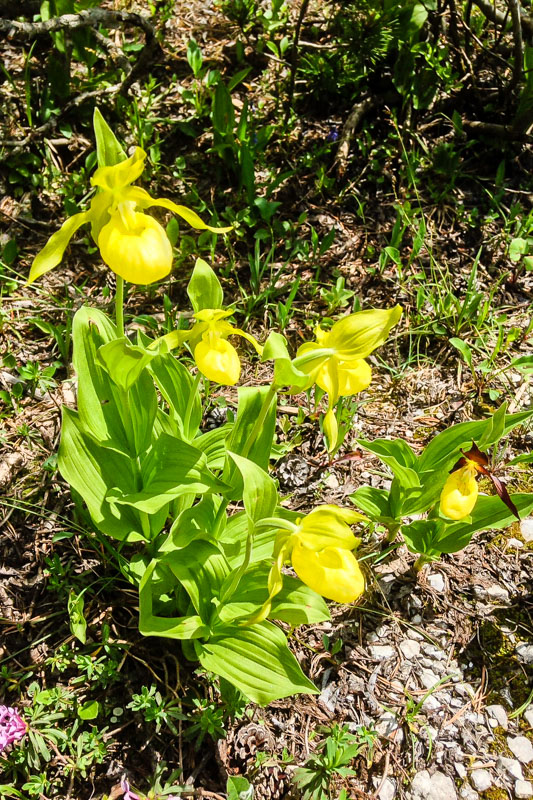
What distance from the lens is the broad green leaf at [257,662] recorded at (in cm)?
166

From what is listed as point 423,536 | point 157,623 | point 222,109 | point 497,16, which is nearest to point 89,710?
point 157,623

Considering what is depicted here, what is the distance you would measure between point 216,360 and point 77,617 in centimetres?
92

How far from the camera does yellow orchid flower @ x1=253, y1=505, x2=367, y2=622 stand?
1385 millimetres

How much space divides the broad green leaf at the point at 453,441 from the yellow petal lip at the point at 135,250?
1.11m

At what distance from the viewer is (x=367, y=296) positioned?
3020 mm

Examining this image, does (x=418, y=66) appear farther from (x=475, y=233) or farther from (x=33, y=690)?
(x=33, y=690)

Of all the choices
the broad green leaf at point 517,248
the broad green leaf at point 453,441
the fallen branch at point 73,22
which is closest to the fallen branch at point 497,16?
the broad green leaf at point 517,248

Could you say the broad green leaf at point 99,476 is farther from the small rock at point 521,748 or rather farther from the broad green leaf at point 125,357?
the small rock at point 521,748

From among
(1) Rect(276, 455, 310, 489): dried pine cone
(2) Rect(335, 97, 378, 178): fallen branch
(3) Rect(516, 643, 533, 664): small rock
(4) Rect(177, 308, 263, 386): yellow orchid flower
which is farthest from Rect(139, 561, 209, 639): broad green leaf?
(2) Rect(335, 97, 378, 178): fallen branch

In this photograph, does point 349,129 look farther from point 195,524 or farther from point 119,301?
point 195,524

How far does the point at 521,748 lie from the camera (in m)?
1.96

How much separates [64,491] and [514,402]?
6.10 feet

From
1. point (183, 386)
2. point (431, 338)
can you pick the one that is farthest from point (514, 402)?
point (183, 386)

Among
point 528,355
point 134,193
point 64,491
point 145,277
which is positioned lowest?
point 64,491
